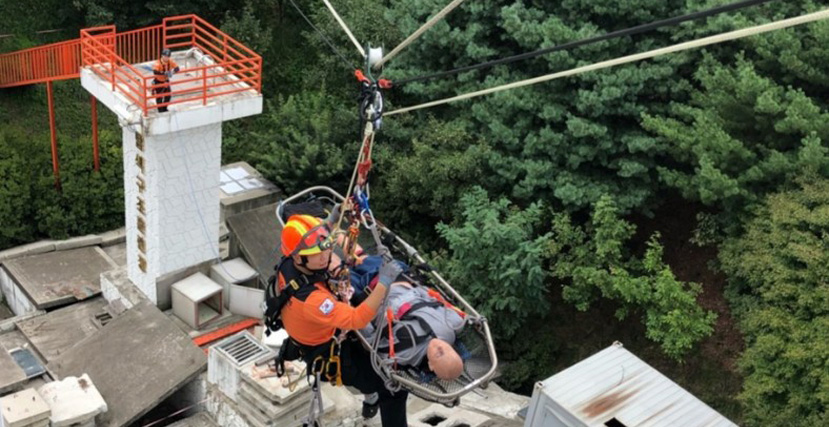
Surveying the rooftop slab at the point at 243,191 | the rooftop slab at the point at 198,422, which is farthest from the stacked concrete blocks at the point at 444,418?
the rooftop slab at the point at 243,191

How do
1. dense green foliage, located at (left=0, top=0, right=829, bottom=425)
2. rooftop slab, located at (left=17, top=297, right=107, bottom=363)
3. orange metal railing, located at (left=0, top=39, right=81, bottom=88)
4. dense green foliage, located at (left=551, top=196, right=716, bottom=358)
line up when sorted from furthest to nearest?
orange metal railing, located at (left=0, top=39, right=81, bottom=88)
rooftop slab, located at (left=17, top=297, right=107, bottom=363)
dense green foliage, located at (left=551, top=196, right=716, bottom=358)
dense green foliage, located at (left=0, top=0, right=829, bottom=425)

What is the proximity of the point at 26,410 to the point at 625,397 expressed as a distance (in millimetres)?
7209

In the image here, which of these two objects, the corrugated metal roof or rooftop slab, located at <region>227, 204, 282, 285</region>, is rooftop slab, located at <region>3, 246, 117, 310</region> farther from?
the corrugated metal roof

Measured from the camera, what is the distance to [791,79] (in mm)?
13547

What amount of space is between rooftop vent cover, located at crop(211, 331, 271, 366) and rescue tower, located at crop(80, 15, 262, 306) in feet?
8.30

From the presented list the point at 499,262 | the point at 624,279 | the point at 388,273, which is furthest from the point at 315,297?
the point at 624,279

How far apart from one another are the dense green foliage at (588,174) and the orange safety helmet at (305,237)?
19.5 feet

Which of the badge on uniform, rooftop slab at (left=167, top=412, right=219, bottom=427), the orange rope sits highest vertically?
the badge on uniform

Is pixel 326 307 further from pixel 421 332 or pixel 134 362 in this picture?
pixel 134 362

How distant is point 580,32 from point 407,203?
485 cm

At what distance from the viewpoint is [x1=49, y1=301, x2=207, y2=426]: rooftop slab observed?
11438 mm

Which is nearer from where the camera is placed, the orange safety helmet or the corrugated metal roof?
the orange safety helmet

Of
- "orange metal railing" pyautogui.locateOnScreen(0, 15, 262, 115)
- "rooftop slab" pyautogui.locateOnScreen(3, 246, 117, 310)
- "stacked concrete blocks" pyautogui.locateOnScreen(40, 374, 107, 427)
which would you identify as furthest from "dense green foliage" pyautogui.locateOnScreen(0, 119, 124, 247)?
→ "stacked concrete blocks" pyautogui.locateOnScreen(40, 374, 107, 427)

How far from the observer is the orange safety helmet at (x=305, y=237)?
7340 mm
